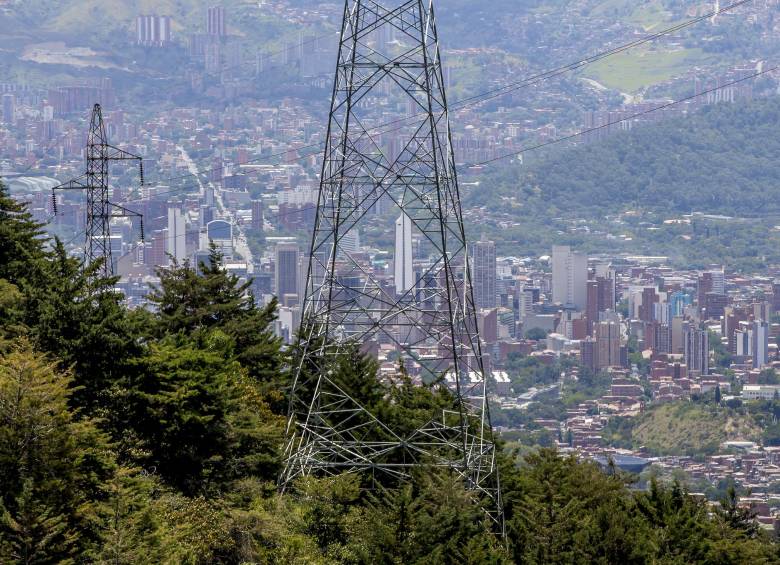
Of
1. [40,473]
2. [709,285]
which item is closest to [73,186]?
[40,473]

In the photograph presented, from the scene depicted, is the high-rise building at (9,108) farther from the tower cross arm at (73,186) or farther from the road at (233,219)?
the tower cross arm at (73,186)

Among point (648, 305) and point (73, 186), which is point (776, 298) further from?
point (73, 186)

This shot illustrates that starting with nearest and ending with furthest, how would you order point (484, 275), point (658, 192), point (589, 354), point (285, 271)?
1. point (285, 271)
2. point (589, 354)
3. point (484, 275)
4. point (658, 192)

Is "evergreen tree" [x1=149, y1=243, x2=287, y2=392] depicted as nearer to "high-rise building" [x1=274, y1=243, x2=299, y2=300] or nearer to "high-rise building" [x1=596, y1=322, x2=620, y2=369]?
A: "high-rise building" [x1=274, y1=243, x2=299, y2=300]

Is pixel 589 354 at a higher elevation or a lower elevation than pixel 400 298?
lower

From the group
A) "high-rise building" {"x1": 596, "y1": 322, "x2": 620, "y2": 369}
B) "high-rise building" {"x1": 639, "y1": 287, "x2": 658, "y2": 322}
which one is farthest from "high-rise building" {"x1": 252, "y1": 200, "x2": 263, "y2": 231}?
"high-rise building" {"x1": 596, "y1": 322, "x2": 620, "y2": 369}

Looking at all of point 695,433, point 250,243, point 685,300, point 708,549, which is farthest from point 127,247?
point 708,549

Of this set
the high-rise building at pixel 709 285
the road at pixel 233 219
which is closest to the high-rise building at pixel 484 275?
the high-rise building at pixel 709 285
